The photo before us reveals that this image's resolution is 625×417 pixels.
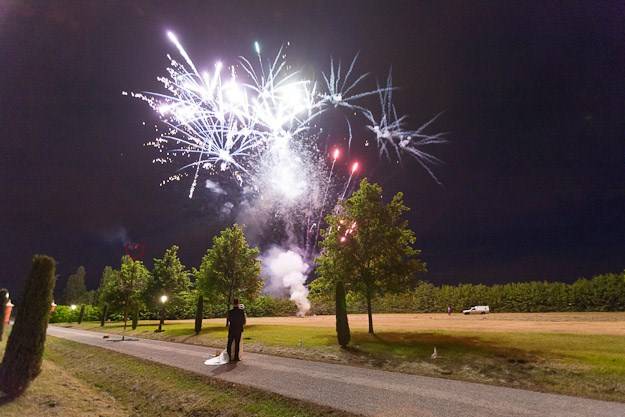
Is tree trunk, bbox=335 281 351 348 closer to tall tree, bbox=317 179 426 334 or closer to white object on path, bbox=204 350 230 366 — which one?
tall tree, bbox=317 179 426 334

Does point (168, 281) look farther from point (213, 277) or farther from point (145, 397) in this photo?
point (145, 397)

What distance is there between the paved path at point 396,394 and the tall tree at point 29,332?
5803mm

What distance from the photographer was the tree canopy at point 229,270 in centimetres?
4653

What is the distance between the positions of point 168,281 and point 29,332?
35.6 m

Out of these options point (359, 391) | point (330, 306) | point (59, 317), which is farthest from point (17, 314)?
point (59, 317)

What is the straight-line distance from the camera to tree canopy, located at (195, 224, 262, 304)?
4653cm

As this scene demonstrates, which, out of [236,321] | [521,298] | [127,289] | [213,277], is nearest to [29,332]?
[236,321]

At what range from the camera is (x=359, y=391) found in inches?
470

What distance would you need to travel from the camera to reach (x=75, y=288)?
129375 mm

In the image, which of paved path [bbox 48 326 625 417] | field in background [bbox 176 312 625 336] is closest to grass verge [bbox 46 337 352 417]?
paved path [bbox 48 326 625 417]

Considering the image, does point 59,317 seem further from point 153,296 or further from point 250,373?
point 250,373

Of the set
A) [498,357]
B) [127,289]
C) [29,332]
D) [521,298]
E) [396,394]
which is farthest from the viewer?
[521,298]

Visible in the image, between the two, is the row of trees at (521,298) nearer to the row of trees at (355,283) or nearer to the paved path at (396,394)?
the row of trees at (355,283)

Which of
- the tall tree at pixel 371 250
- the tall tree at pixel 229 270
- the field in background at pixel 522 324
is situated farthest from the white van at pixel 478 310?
the tall tree at pixel 371 250
